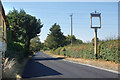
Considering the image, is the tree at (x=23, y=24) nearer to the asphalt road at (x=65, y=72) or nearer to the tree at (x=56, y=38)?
the asphalt road at (x=65, y=72)

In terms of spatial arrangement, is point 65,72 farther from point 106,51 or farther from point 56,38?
point 56,38

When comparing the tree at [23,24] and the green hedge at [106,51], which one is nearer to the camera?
the green hedge at [106,51]

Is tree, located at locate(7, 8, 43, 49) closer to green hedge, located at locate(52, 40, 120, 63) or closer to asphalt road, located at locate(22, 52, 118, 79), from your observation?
green hedge, located at locate(52, 40, 120, 63)

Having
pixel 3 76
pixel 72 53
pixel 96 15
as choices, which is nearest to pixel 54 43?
pixel 72 53

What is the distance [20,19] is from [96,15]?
17.6m

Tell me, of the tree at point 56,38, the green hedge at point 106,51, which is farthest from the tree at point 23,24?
the tree at point 56,38

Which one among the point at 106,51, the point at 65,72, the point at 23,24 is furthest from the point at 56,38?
the point at 65,72

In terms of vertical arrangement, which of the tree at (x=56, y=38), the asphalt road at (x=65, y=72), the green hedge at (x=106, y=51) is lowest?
the asphalt road at (x=65, y=72)

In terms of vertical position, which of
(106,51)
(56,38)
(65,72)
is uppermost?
(56,38)

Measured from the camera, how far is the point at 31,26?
41.2m

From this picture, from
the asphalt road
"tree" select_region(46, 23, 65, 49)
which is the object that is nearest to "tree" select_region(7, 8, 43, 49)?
the asphalt road

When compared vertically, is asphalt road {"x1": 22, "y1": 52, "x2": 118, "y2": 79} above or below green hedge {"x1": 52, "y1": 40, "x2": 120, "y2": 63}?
below

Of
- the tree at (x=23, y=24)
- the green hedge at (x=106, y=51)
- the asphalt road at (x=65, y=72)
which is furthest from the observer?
the tree at (x=23, y=24)

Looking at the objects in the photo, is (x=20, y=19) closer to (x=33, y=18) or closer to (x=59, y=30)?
(x=33, y=18)
